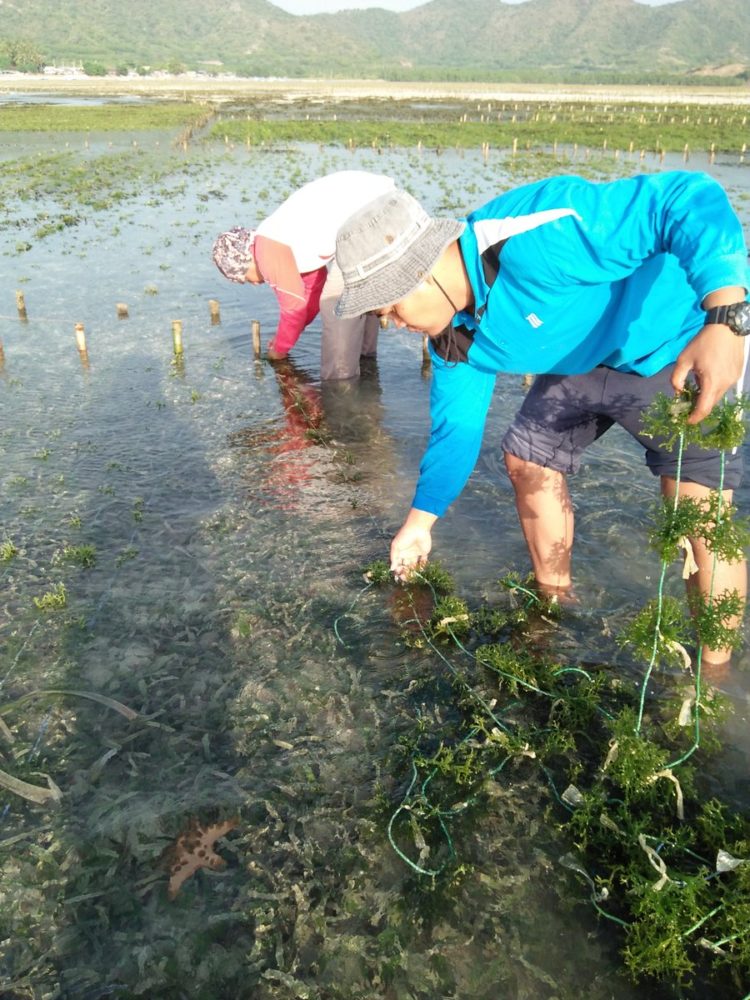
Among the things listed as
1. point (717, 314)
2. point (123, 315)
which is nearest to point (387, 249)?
point (717, 314)

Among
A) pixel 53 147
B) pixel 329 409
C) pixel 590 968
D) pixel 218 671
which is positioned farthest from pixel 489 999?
pixel 53 147

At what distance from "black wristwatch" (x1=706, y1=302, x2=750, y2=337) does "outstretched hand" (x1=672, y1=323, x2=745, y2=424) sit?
2 cm

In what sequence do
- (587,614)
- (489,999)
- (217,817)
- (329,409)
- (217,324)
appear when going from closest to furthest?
(489,999), (217,817), (587,614), (329,409), (217,324)

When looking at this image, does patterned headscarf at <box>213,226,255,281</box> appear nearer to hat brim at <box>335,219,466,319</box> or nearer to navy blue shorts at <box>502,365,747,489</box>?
navy blue shorts at <box>502,365,747,489</box>

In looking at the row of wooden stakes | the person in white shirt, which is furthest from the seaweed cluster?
the row of wooden stakes

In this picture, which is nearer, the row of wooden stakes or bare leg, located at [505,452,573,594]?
bare leg, located at [505,452,573,594]

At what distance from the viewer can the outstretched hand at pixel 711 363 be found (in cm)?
226

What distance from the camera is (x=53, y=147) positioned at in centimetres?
3334

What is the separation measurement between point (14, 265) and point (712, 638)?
47.1ft

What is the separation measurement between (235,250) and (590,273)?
514 centimetres

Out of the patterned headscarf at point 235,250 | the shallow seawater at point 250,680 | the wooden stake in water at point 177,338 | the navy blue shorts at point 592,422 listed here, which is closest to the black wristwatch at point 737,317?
the navy blue shorts at point 592,422

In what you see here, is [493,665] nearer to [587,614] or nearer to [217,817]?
[587,614]

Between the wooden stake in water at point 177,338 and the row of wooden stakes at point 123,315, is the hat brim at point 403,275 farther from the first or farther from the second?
the wooden stake in water at point 177,338

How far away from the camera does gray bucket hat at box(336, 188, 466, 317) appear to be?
2621mm
